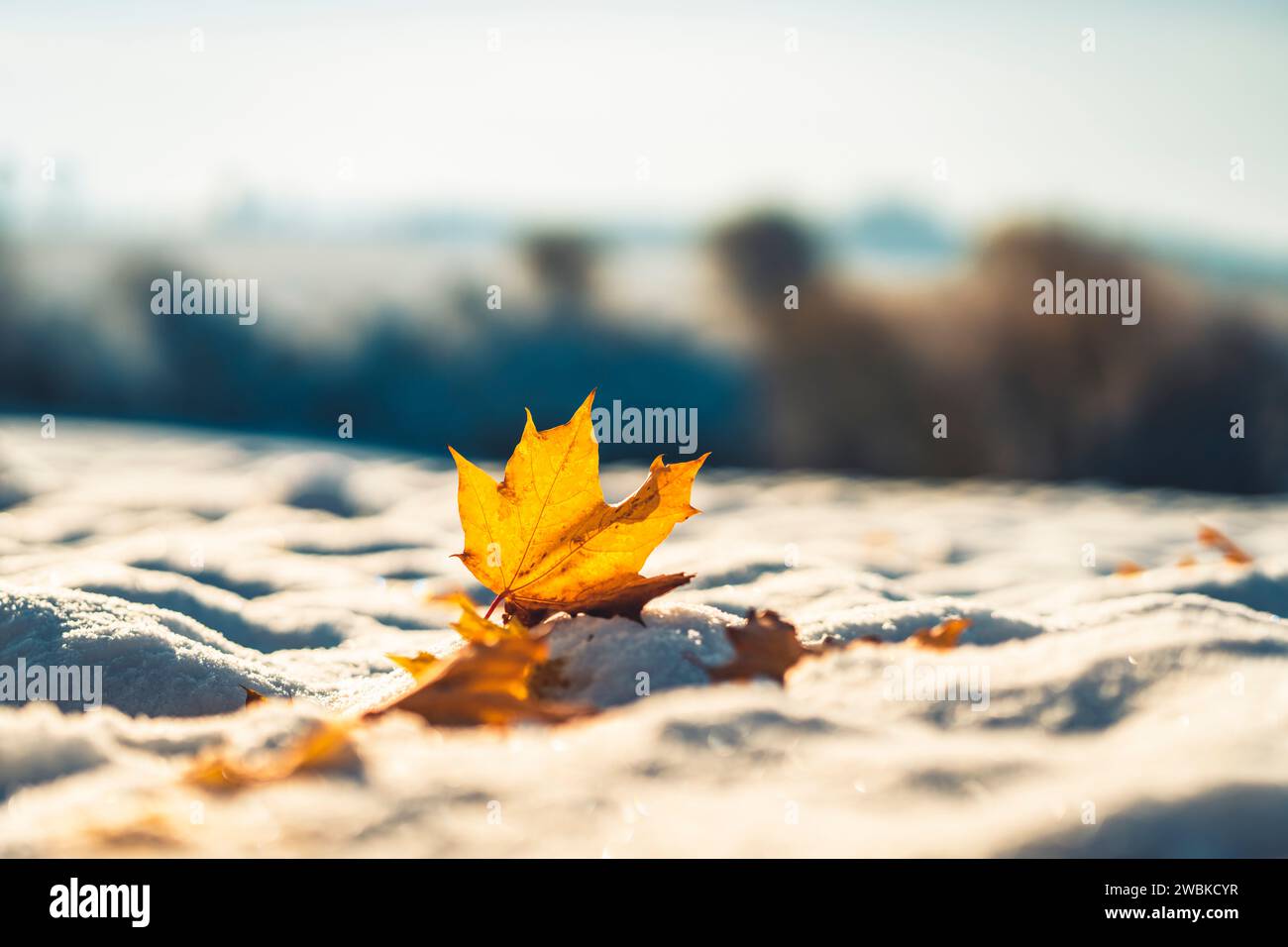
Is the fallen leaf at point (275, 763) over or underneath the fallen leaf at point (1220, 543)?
underneath

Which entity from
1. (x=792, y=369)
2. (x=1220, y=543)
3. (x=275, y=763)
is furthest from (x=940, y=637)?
(x=792, y=369)

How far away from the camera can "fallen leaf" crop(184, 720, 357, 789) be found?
80cm

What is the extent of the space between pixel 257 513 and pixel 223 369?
3.51 metres

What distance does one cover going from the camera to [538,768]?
798 millimetres

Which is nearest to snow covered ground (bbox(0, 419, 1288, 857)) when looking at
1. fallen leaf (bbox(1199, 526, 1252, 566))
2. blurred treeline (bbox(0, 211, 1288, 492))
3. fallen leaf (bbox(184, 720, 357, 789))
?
fallen leaf (bbox(184, 720, 357, 789))

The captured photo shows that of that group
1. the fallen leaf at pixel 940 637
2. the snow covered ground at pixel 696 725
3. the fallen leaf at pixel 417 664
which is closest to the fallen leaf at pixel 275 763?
the snow covered ground at pixel 696 725

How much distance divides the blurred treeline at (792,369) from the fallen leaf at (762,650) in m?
3.87

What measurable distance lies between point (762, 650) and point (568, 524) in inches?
10.2

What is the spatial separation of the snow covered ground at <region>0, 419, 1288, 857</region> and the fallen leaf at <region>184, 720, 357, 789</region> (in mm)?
17

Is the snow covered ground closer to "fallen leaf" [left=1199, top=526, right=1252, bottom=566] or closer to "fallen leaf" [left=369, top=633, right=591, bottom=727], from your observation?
"fallen leaf" [left=369, top=633, right=591, bottom=727]

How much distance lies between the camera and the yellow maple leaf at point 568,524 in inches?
43.6

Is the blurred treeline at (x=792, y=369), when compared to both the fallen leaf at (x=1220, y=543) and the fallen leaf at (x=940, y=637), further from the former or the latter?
the fallen leaf at (x=940, y=637)

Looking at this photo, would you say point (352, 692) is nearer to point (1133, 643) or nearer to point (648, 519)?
point (648, 519)
